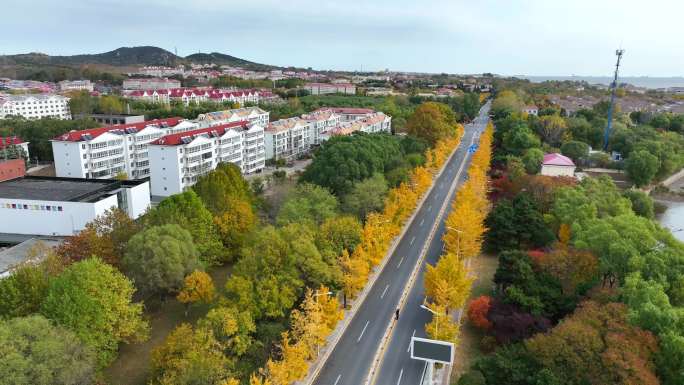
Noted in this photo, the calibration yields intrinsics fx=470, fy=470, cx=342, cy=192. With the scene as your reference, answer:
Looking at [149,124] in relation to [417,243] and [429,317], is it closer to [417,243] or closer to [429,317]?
[417,243]

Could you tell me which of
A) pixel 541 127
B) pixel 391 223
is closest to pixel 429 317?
pixel 391 223

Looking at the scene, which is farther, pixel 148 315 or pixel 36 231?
pixel 36 231

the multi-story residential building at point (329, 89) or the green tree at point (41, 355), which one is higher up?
the multi-story residential building at point (329, 89)

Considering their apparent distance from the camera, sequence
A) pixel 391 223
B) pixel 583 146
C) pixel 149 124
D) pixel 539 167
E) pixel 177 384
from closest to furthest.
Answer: pixel 177 384 → pixel 391 223 → pixel 539 167 → pixel 149 124 → pixel 583 146

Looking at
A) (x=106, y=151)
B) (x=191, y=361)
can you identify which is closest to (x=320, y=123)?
(x=106, y=151)

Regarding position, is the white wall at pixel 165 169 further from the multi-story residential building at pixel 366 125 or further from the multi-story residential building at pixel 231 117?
the multi-story residential building at pixel 366 125

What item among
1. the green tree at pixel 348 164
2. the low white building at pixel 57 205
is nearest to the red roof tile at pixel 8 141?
the low white building at pixel 57 205

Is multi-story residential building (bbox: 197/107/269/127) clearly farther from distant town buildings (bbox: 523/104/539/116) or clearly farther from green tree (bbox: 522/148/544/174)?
distant town buildings (bbox: 523/104/539/116)
